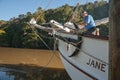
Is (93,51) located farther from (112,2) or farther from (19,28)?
(19,28)

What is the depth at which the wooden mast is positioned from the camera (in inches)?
122

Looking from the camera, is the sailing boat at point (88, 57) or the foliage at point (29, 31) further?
the foliage at point (29, 31)

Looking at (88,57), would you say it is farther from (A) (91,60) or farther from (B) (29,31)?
(B) (29,31)

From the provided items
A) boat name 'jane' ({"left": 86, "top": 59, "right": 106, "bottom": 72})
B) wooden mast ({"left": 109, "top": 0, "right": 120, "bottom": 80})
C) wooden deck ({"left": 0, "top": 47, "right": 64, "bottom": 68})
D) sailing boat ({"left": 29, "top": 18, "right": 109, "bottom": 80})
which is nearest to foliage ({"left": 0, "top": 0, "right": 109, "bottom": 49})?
wooden deck ({"left": 0, "top": 47, "right": 64, "bottom": 68})

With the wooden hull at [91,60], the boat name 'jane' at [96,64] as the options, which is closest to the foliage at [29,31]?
the wooden hull at [91,60]

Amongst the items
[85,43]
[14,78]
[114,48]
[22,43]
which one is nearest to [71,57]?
[85,43]

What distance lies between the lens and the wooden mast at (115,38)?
3.10 metres

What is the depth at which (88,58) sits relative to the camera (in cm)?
749

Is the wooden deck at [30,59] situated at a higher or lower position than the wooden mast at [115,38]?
lower

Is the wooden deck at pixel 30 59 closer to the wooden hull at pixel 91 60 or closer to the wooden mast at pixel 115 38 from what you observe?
the wooden hull at pixel 91 60

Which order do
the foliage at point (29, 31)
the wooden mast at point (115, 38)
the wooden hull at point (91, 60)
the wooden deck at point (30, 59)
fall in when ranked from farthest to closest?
the foliage at point (29, 31) < the wooden deck at point (30, 59) < the wooden hull at point (91, 60) < the wooden mast at point (115, 38)

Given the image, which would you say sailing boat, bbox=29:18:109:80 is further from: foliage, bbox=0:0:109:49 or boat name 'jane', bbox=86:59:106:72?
foliage, bbox=0:0:109:49

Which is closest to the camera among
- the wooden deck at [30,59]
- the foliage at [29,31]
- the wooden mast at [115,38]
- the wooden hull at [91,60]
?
the wooden mast at [115,38]

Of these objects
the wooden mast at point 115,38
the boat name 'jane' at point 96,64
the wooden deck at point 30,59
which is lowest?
the wooden deck at point 30,59
